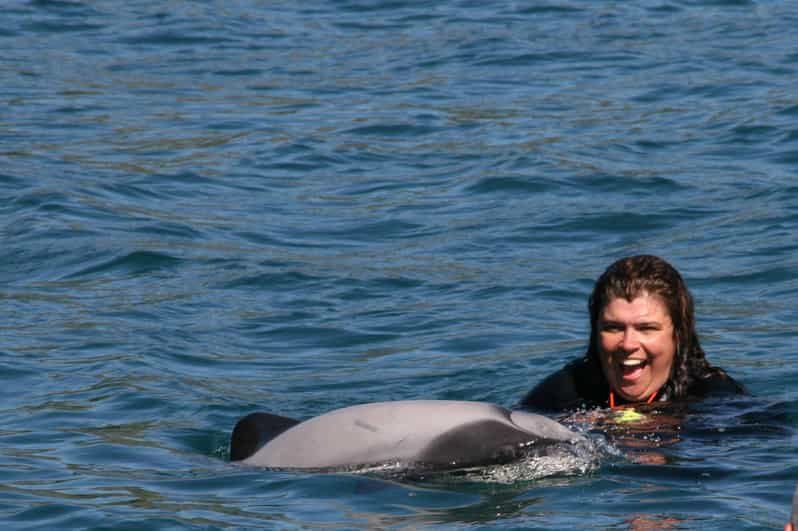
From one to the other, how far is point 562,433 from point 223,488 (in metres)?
1.27

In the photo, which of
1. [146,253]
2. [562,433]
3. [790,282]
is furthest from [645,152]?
[562,433]

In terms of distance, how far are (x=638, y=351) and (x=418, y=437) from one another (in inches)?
54.1

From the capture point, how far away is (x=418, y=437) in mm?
5559

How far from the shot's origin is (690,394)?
22.2 feet

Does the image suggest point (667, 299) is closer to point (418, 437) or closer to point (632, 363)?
point (632, 363)

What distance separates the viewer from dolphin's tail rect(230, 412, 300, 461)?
6012 millimetres

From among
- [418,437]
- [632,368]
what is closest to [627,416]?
[632,368]

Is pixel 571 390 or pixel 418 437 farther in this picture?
pixel 571 390

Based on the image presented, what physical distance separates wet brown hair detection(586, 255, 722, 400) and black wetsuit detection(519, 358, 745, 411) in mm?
46

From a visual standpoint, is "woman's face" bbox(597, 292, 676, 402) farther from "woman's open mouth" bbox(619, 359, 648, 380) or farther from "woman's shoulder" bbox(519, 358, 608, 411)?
"woman's shoulder" bbox(519, 358, 608, 411)

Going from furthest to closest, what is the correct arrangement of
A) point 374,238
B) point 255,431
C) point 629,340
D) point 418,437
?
1. point 374,238
2. point 629,340
3. point 255,431
4. point 418,437

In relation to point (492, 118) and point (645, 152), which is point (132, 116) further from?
point (645, 152)

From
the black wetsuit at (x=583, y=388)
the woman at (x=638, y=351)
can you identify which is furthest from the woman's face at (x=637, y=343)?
the black wetsuit at (x=583, y=388)

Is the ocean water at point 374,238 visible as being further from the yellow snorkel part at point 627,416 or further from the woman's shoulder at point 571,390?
the woman's shoulder at point 571,390
